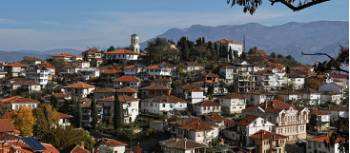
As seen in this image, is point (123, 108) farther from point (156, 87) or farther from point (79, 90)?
point (79, 90)

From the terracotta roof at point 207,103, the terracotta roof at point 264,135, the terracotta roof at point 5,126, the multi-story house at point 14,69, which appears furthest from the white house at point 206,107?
the multi-story house at point 14,69

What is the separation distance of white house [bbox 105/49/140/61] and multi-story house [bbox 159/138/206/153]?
112ft

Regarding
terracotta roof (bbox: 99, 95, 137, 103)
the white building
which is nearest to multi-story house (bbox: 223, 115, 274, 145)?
terracotta roof (bbox: 99, 95, 137, 103)

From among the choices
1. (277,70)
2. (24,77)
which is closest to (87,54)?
(24,77)

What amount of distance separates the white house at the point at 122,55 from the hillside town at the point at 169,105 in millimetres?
123

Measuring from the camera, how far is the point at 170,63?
60.5 meters

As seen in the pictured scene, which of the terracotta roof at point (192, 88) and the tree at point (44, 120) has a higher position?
the terracotta roof at point (192, 88)

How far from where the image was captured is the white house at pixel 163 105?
44406 mm

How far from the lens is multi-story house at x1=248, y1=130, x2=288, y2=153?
3559 centimetres

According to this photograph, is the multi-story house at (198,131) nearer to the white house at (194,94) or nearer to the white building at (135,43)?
the white house at (194,94)

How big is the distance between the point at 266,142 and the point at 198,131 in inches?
157

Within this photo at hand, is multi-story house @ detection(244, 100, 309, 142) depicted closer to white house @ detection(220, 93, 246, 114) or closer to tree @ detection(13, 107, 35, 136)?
white house @ detection(220, 93, 246, 114)

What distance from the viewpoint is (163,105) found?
1750 inches

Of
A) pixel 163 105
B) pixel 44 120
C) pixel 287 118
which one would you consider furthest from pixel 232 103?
pixel 44 120
